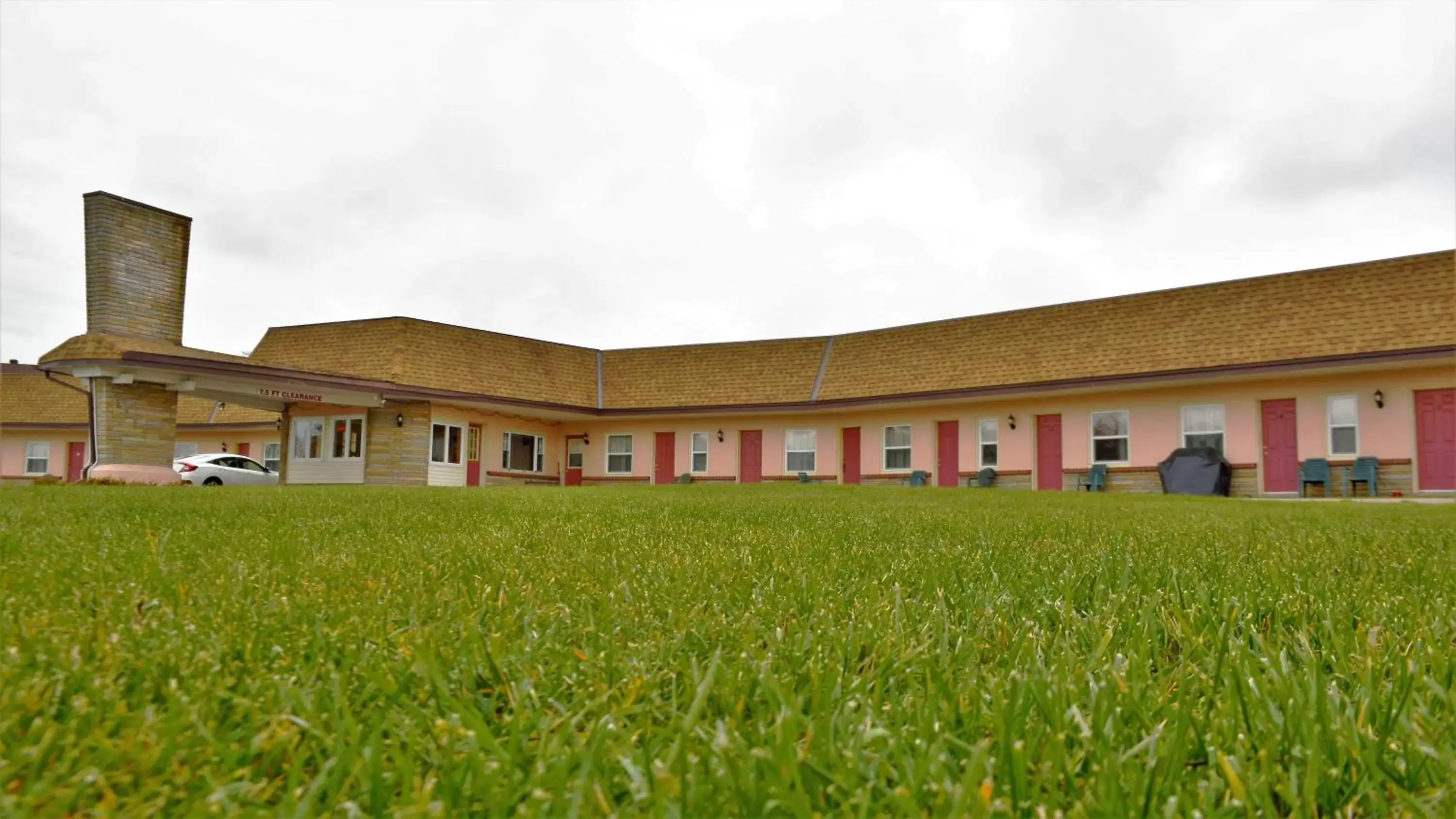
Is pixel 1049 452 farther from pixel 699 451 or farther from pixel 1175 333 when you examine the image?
pixel 699 451

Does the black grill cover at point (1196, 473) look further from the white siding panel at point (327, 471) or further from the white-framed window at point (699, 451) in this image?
the white siding panel at point (327, 471)

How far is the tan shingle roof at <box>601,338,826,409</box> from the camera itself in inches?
1137

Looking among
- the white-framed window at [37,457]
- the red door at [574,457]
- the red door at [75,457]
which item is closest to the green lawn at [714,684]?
the red door at [574,457]

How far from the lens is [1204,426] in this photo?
70.8 ft

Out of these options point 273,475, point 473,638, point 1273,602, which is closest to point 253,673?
point 473,638

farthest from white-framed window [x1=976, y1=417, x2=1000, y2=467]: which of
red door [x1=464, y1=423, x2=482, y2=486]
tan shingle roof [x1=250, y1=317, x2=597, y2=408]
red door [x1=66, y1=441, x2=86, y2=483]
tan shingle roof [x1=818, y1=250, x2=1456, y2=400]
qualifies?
red door [x1=66, y1=441, x2=86, y2=483]

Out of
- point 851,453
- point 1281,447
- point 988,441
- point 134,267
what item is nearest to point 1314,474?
point 1281,447

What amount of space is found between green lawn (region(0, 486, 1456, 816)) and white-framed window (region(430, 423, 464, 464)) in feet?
80.8

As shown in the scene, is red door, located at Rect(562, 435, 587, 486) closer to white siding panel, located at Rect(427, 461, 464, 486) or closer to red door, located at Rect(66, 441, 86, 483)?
white siding panel, located at Rect(427, 461, 464, 486)

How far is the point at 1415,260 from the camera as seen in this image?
64.8ft

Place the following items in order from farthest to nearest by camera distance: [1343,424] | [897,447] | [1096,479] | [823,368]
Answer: [823,368] < [897,447] < [1096,479] < [1343,424]

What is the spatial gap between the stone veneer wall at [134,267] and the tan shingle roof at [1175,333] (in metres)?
20.6

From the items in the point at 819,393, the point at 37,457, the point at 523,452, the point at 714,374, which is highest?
the point at 714,374

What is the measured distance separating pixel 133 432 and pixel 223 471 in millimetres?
7820
